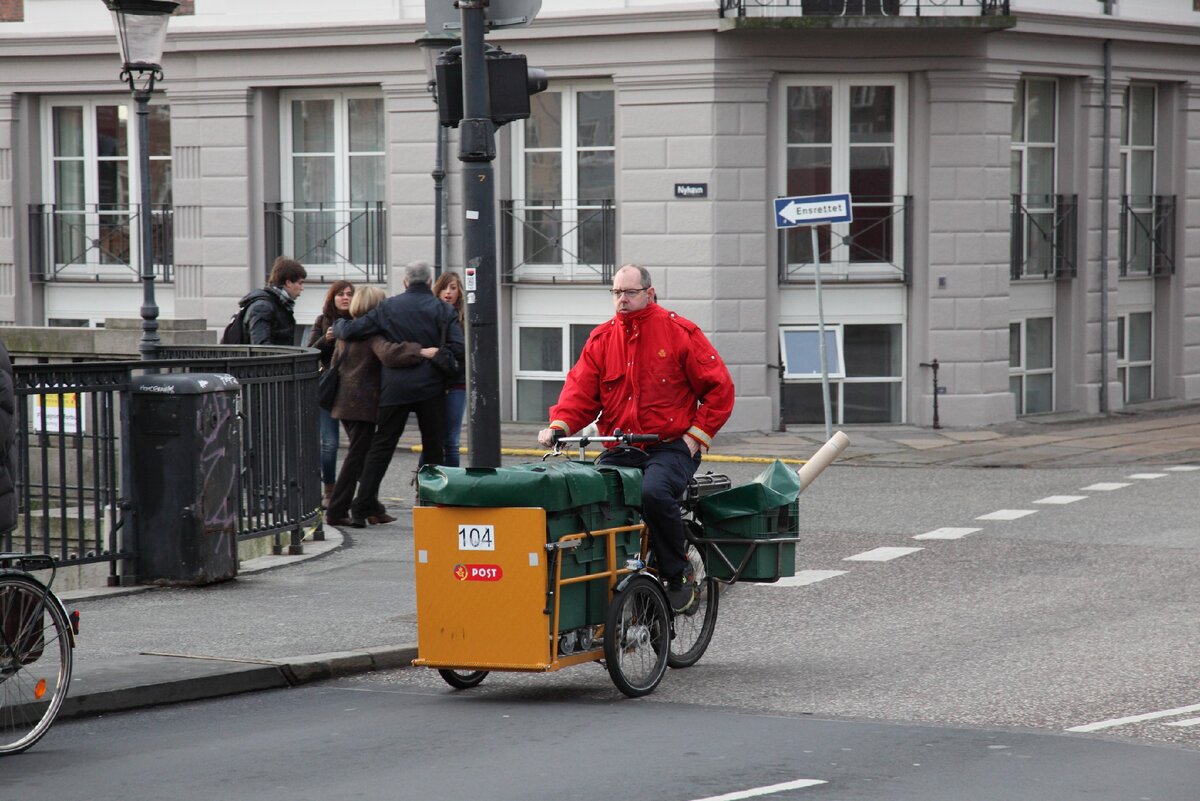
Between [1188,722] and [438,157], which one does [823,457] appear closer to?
[1188,722]

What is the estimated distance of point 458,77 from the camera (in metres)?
10.0

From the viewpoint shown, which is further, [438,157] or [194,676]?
[438,157]

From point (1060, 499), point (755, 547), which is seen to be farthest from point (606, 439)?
point (1060, 499)

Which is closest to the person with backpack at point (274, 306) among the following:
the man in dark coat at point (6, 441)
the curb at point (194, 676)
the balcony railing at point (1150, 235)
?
the curb at point (194, 676)

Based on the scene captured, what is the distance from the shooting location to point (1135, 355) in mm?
24953

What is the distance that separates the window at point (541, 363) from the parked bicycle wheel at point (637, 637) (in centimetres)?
1433

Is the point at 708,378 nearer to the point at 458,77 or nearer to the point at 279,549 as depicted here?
the point at 458,77

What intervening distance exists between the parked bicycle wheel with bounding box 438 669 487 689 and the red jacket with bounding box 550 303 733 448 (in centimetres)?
120

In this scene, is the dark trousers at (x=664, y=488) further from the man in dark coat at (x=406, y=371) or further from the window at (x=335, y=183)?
the window at (x=335, y=183)

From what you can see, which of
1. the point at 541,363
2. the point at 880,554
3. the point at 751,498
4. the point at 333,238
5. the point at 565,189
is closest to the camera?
the point at 751,498

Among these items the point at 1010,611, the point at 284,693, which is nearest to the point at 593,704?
the point at 284,693

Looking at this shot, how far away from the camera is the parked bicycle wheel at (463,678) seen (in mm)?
8266

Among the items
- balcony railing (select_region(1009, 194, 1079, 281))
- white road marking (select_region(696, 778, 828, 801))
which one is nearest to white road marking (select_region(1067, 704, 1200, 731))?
white road marking (select_region(696, 778, 828, 801))

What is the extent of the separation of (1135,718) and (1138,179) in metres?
18.4
